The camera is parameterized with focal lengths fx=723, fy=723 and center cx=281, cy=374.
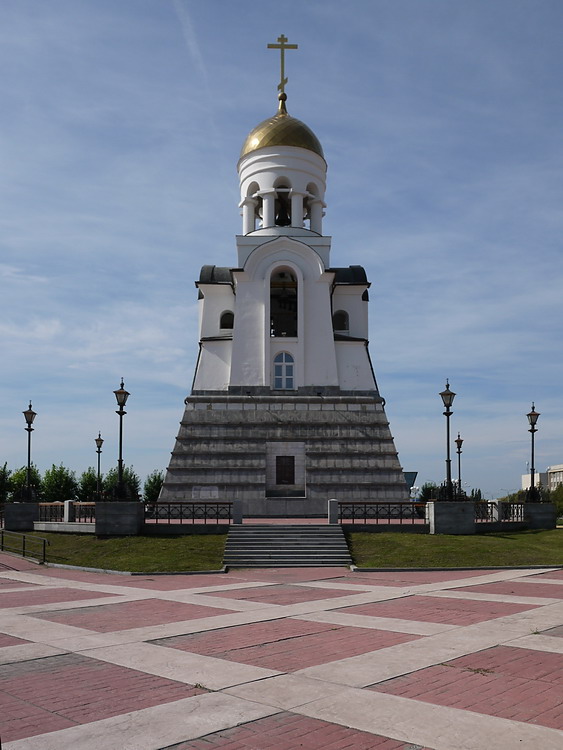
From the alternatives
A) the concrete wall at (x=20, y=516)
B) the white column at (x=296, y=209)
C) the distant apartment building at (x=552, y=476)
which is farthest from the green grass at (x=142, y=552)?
the distant apartment building at (x=552, y=476)

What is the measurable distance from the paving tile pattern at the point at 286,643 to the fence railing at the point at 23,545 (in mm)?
14216

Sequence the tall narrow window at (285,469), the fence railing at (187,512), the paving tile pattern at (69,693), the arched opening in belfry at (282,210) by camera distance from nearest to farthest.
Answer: the paving tile pattern at (69,693) < the fence railing at (187,512) < the tall narrow window at (285,469) < the arched opening in belfry at (282,210)

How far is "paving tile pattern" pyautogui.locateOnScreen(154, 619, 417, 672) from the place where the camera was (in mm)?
10297

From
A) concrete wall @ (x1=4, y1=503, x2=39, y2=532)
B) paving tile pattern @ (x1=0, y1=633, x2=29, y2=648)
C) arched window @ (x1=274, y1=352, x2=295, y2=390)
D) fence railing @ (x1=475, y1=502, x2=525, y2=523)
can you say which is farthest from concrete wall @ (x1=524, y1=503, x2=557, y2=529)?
paving tile pattern @ (x1=0, y1=633, x2=29, y2=648)

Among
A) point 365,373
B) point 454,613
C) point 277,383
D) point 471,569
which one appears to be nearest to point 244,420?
point 277,383

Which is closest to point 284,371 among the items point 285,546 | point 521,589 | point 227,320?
point 227,320

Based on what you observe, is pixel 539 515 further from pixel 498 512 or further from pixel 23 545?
pixel 23 545

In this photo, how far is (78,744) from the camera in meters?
6.95

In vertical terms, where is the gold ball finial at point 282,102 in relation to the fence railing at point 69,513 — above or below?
above

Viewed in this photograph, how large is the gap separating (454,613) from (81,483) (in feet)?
215

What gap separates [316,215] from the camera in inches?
1775

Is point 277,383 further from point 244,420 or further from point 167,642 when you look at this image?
point 167,642

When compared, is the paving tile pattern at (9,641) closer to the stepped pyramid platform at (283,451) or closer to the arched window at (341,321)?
the stepped pyramid platform at (283,451)

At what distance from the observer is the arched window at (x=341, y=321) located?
45584 mm
